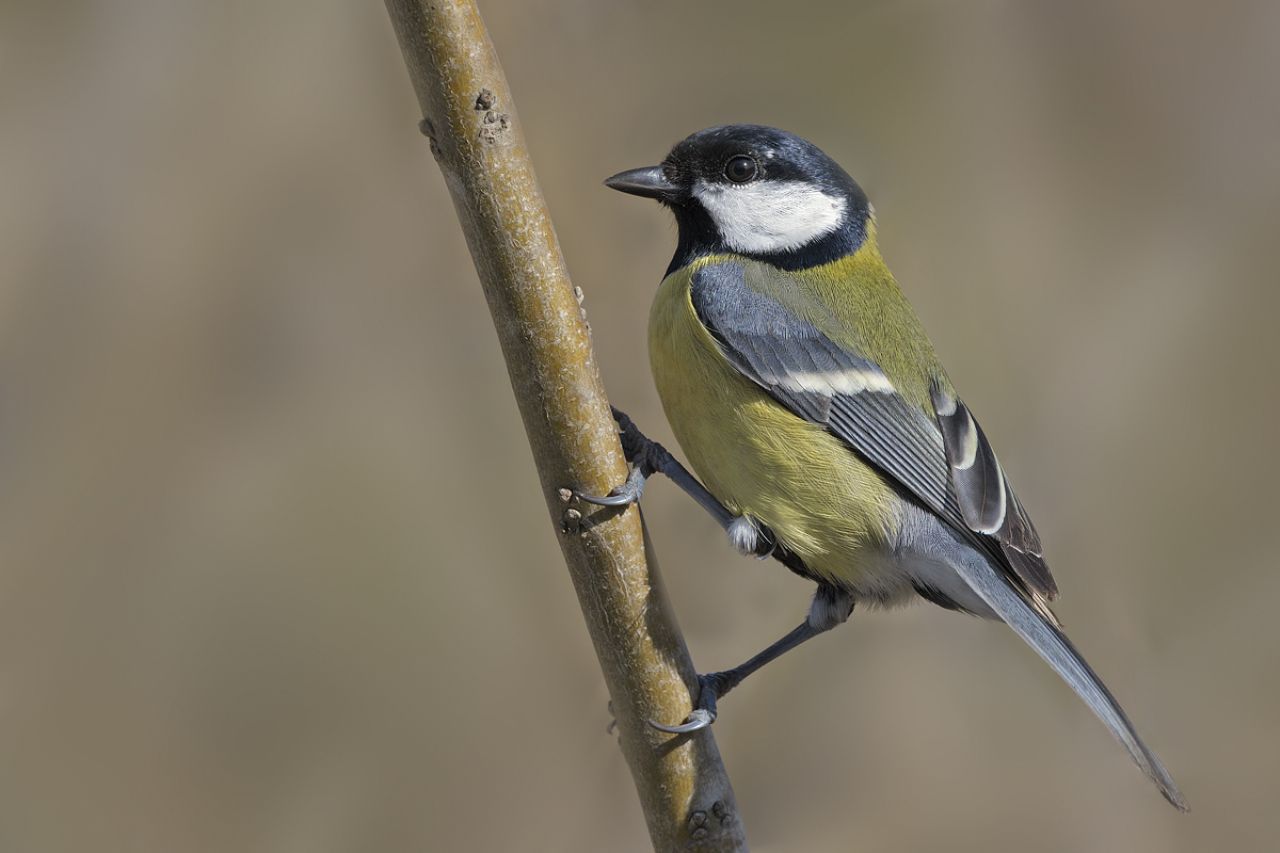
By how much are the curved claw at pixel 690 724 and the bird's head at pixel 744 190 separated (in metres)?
0.99

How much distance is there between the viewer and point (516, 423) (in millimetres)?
3008

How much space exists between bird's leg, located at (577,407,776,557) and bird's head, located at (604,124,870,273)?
53cm

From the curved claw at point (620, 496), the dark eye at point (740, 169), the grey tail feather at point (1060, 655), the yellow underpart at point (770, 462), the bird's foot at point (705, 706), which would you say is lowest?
the grey tail feather at point (1060, 655)

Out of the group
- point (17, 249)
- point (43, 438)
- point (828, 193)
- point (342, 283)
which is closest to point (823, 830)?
point (828, 193)

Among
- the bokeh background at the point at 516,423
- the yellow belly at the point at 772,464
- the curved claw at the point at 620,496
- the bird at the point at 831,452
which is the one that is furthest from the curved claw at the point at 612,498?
the bokeh background at the point at 516,423

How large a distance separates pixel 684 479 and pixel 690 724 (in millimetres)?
463

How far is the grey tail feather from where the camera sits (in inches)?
72.5

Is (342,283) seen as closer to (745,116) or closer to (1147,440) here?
(745,116)

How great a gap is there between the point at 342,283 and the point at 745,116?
1.21 m

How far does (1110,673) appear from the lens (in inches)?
118

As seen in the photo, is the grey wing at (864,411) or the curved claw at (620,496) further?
the grey wing at (864,411)

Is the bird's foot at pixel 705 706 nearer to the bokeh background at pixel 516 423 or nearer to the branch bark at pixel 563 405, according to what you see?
the branch bark at pixel 563 405

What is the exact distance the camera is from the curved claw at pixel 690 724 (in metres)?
1.71

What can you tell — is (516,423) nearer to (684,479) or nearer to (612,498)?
(684,479)
